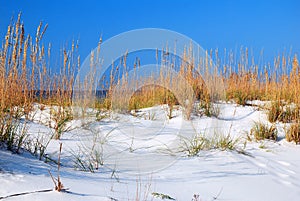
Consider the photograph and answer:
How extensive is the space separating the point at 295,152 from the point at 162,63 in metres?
2.79

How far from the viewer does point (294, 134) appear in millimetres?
3469

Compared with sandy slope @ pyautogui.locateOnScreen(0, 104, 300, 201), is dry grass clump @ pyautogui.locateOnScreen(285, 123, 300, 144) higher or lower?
higher

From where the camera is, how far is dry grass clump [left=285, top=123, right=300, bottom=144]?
345 cm

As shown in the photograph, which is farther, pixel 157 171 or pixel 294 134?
pixel 294 134

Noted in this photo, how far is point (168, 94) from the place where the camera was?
514cm

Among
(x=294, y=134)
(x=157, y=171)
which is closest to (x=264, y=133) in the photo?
(x=294, y=134)

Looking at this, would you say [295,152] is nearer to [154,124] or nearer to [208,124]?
[208,124]

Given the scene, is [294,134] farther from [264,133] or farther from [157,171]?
[157,171]

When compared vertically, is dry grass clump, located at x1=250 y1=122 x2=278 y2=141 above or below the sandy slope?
above

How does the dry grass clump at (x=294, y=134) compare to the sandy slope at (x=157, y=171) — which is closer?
the sandy slope at (x=157, y=171)

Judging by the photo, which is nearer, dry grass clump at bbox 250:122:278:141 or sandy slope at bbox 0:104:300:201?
sandy slope at bbox 0:104:300:201

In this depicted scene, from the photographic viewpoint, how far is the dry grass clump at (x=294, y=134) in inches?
136

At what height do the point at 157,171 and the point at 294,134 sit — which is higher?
the point at 294,134

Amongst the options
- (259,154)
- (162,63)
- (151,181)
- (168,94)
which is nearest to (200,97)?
(168,94)
